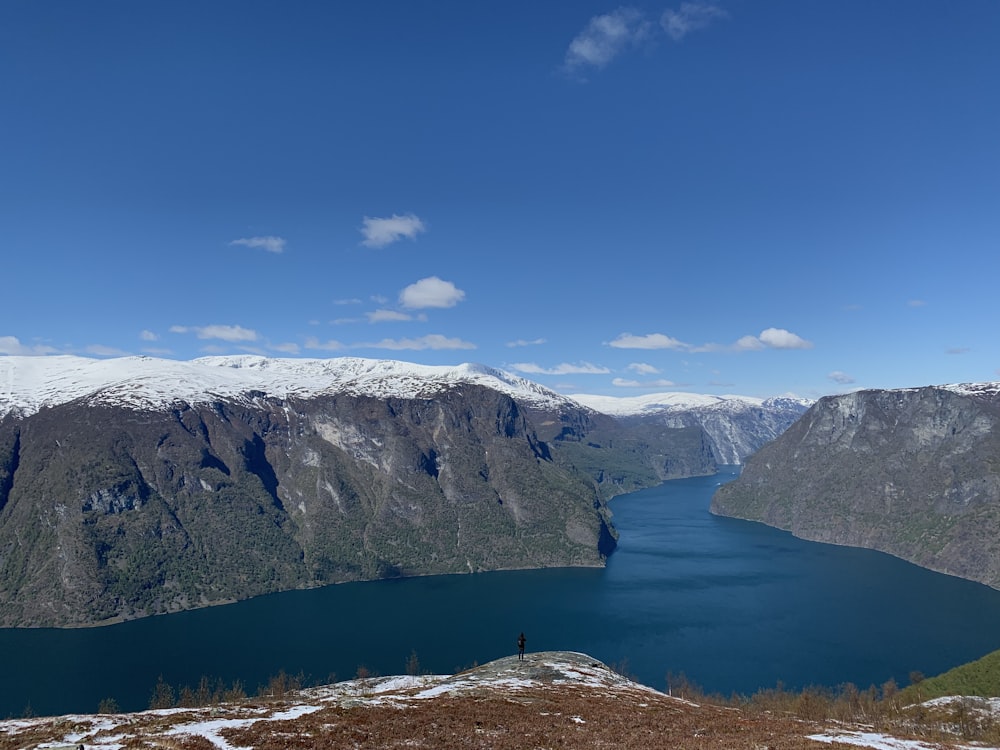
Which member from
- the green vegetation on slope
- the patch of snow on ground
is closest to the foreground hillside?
the patch of snow on ground

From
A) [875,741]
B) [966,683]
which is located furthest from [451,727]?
[966,683]

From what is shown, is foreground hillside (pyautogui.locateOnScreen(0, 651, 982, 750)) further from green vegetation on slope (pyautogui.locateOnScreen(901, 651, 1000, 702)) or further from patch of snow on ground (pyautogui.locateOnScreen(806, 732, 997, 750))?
green vegetation on slope (pyautogui.locateOnScreen(901, 651, 1000, 702))

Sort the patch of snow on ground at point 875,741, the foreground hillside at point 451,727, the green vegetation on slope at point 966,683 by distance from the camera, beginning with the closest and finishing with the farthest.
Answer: the foreground hillside at point 451,727 < the patch of snow on ground at point 875,741 < the green vegetation on slope at point 966,683

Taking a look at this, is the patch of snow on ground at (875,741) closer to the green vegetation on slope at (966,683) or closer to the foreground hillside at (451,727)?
the foreground hillside at (451,727)

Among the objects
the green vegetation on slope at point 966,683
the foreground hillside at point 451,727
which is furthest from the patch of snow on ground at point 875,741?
the green vegetation on slope at point 966,683

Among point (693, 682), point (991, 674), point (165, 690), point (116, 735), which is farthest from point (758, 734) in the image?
point (165, 690)

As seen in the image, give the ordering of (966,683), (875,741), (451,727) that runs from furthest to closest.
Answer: (966,683)
(875,741)
(451,727)

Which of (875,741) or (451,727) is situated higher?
(451,727)

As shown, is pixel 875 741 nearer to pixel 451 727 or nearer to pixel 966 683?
pixel 451 727
